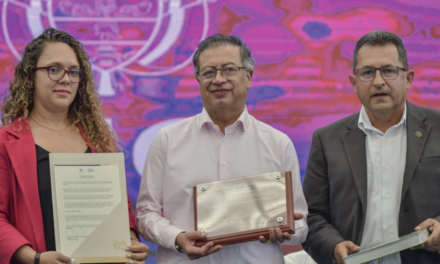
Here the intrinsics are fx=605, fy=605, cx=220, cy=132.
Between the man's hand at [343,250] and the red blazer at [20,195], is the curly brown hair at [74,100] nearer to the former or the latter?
the red blazer at [20,195]

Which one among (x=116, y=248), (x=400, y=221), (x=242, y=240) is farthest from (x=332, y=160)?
(x=116, y=248)

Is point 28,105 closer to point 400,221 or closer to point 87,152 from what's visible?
point 87,152

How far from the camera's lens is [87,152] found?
2.80 metres

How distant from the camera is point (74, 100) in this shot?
295 centimetres

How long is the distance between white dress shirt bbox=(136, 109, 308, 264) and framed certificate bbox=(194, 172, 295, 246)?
0.17 m

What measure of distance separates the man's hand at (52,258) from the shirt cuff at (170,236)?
48 centimetres

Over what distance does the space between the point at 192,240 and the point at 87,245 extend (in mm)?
459

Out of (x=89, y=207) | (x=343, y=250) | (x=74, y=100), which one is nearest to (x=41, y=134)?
(x=74, y=100)

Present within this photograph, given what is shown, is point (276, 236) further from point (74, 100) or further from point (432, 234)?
point (74, 100)

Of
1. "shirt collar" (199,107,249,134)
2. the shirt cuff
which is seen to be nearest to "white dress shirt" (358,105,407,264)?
"shirt collar" (199,107,249,134)

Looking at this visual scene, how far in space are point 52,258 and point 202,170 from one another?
0.83m

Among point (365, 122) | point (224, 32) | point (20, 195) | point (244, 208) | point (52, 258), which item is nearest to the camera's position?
point (52, 258)

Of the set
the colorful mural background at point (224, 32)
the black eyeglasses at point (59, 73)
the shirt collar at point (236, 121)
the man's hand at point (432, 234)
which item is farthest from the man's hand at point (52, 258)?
the colorful mural background at point (224, 32)

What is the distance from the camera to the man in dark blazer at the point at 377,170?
113 inches
